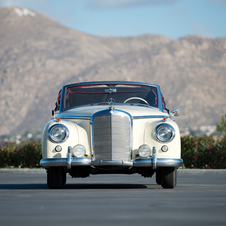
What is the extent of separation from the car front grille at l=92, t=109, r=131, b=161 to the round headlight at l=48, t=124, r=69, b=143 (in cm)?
54

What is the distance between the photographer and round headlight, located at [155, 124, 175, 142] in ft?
34.2

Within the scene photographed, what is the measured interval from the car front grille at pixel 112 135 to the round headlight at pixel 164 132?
54 cm

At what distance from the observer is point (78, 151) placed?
34.0 ft

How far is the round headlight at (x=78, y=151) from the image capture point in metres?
10.4

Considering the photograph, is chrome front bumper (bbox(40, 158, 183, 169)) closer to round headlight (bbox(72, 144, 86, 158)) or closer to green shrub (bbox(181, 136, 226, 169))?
round headlight (bbox(72, 144, 86, 158))

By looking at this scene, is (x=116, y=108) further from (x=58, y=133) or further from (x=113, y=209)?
(x=113, y=209)

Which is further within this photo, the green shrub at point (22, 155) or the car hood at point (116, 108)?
the green shrub at point (22, 155)

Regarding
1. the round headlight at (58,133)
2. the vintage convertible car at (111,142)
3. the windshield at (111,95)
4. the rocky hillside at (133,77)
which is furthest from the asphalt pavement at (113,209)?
the rocky hillside at (133,77)

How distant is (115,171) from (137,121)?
1.07m

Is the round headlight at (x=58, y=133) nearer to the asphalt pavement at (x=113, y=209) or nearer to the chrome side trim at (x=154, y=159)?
the asphalt pavement at (x=113, y=209)

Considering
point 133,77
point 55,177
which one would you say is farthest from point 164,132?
point 133,77

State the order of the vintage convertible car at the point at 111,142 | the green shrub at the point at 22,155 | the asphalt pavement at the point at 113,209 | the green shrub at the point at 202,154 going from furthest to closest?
the green shrub at the point at 22,155 < the green shrub at the point at 202,154 < the vintage convertible car at the point at 111,142 < the asphalt pavement at the point at 113,209

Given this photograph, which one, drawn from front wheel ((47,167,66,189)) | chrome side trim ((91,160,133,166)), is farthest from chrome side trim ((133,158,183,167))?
front wheel ((47,167,66,189))

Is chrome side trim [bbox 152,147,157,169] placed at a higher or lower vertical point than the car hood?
lower
